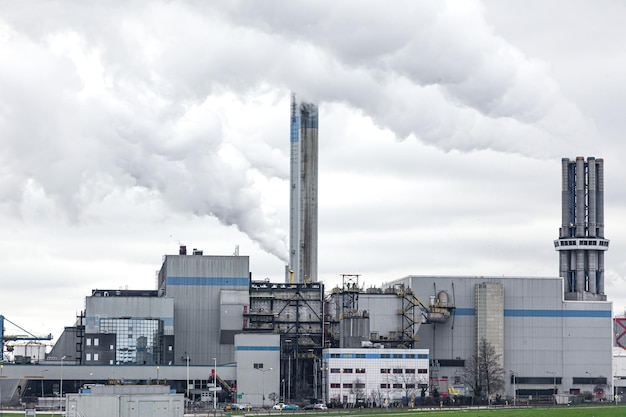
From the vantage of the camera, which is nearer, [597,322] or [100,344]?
[100,344]

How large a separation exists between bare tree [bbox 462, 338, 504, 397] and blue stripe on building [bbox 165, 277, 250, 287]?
3446cm

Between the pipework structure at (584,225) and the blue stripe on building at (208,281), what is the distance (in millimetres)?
54970

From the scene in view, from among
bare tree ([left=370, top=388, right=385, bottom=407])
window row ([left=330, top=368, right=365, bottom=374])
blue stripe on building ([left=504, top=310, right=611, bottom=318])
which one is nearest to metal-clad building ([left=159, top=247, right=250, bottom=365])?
window row ([left=330, top=368, right=365, bottom=374])

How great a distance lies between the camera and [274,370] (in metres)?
155

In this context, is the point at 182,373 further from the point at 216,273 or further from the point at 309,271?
the point at 309,271

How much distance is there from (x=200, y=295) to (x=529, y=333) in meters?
48.6

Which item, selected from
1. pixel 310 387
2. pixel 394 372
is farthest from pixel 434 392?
pixel 310 387

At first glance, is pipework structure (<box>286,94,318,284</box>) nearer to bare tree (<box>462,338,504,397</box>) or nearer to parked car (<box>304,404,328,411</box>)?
bare tree (<box>462,338,504,397</box>)

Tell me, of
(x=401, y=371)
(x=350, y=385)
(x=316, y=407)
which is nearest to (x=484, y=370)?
(x=401, y=371)

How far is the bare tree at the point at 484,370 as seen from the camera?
163 metres

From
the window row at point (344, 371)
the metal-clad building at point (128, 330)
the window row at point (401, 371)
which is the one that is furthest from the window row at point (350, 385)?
the metal-clad building at point (128, 330)

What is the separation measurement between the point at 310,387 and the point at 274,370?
9.53 metres

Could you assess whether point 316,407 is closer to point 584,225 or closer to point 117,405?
point 117,405

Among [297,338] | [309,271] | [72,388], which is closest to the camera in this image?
[72,388]
